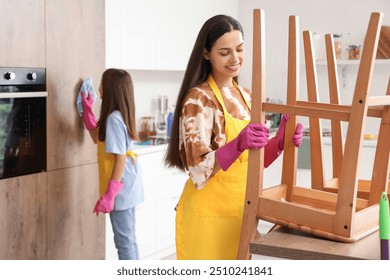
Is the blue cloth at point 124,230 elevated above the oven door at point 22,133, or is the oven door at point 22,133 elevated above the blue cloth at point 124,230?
the oven door at point 22,133

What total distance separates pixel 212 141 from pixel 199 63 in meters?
0.28

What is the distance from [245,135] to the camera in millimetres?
1807

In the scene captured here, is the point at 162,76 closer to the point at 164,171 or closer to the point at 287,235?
the point at 164,171

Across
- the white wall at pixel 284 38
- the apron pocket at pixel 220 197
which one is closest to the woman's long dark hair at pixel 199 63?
the apron pocket at pixel 220 197

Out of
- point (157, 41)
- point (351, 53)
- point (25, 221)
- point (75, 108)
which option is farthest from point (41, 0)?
point (351, 53)

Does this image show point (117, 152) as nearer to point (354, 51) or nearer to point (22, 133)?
point (22, 133)

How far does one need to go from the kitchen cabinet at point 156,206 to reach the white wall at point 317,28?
1.59 meters

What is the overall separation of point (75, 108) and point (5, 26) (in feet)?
2.13

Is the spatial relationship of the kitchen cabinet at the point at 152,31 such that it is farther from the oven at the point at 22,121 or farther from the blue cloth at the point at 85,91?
the oven at the point at 22,121

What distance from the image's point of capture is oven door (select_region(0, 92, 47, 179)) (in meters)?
3.13

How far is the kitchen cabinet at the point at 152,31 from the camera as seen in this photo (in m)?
4.10

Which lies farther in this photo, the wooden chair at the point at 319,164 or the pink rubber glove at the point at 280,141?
the pink rubber glove at the point at 280,141

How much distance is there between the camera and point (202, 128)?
2141 millimetres

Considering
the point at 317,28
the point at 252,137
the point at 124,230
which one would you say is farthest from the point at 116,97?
the point at 317,28
